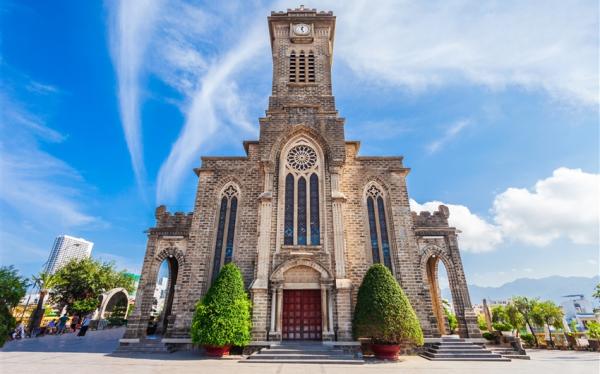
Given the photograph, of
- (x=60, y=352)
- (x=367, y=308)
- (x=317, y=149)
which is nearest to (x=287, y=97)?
(x=317, y=149)

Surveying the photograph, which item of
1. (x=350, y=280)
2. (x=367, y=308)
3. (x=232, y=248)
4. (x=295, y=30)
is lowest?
(x=367, y=308)

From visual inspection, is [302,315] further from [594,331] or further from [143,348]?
[594,331]

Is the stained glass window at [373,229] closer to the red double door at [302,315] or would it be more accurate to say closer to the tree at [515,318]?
the red double door at [302,315]

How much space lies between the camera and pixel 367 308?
13086 millimetres

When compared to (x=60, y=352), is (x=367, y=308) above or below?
above

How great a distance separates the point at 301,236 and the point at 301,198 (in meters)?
2.29

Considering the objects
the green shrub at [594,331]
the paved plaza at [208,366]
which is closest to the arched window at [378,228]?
the paved plaza at [208,366]

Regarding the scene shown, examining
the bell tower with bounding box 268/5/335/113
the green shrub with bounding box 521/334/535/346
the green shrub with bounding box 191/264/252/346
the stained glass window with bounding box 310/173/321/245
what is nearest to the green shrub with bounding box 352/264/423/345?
the stained glass window with bounding box 310/173/321/245

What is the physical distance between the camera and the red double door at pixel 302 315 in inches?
578

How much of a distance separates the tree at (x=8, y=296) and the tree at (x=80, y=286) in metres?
28.0

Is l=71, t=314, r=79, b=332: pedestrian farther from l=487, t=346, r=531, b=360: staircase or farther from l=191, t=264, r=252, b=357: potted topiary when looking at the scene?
l=487, t=346, r=531, b=360: staircase

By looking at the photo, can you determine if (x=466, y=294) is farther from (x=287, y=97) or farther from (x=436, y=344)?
(x=287, y=97)

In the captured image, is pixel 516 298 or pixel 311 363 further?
pixel 516 298

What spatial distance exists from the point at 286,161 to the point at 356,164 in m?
4.34
